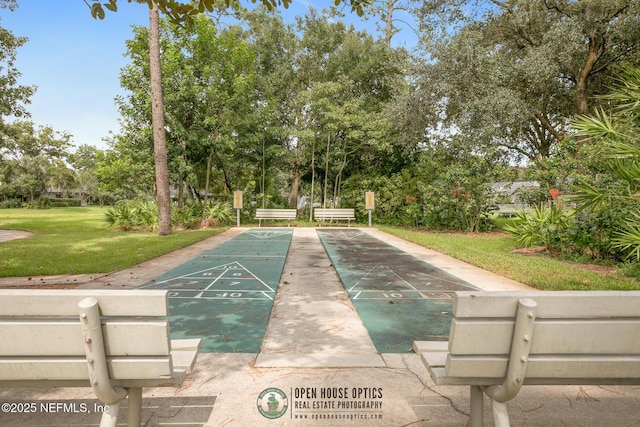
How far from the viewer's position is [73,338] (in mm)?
1694

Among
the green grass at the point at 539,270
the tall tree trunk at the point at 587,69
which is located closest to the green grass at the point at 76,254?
the green grass at the point at 539,270

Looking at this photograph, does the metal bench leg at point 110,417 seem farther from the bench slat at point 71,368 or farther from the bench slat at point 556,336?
the bench slat at point 556,336

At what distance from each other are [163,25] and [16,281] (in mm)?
13653

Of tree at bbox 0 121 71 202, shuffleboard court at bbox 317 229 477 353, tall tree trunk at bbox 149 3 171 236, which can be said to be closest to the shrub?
shuffleboard court at bbox 317 229 477 353

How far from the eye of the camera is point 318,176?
78.9ft

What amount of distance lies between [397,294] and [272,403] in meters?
3.32

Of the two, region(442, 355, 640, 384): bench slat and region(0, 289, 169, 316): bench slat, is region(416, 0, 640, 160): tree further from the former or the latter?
region(0, 289, 169, 316): bench slat

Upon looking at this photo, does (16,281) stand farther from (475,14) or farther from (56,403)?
(475,14)

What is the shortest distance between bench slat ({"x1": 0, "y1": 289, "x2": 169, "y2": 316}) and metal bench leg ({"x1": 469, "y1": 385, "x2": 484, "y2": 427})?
1.71 meters

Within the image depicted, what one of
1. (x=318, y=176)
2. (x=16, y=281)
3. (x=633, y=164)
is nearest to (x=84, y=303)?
(x=16, y=281)

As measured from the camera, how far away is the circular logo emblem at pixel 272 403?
2.39 meters

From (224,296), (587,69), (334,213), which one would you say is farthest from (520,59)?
(224,296)

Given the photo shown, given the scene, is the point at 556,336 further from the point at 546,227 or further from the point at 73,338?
the point at 546,227

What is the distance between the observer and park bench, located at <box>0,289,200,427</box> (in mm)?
1640
